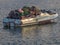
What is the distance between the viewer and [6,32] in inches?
2254

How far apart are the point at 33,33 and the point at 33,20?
820cm

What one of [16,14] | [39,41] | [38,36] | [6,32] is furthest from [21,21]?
[39,41]

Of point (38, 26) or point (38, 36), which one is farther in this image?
point (38, 26)

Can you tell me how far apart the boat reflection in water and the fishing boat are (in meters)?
1.07

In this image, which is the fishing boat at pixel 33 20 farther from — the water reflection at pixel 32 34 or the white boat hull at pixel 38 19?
the water reflection at pixel 32 34

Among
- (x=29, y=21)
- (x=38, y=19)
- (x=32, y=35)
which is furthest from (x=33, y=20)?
(x=32, y=35)

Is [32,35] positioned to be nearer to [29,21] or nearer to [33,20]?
[29,21]

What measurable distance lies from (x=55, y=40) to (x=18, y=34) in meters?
7.59

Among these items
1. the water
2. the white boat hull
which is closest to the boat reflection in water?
the water

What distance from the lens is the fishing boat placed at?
62.2 m

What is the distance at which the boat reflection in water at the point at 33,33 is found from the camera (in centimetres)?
4877

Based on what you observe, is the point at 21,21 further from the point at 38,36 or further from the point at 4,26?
the point at 38,36

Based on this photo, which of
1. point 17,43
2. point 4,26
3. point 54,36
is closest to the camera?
point 17,43

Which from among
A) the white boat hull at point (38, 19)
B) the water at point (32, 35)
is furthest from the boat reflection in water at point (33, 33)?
the white boat hull at point (38, 19)
